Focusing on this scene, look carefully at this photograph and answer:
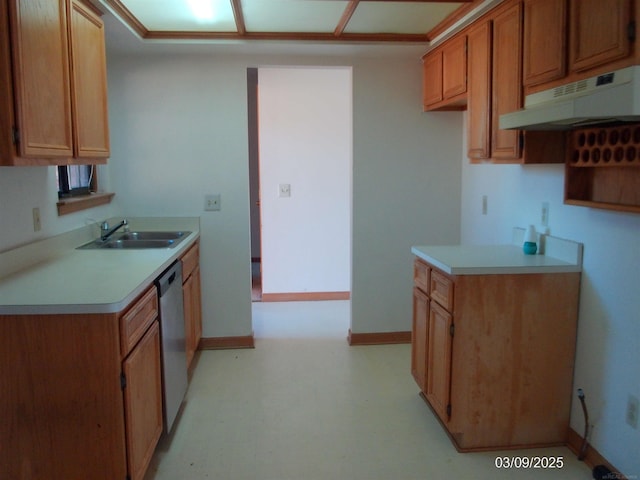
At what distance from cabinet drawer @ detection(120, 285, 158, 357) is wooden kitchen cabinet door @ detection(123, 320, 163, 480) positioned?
4cm

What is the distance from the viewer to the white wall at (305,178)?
4.96 m

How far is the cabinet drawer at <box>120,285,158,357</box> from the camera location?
191cm

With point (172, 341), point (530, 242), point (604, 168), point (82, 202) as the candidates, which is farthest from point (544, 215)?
point (82, 202)

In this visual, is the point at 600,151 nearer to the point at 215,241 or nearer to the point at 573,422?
the point at 573,422

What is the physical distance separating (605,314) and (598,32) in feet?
3.78

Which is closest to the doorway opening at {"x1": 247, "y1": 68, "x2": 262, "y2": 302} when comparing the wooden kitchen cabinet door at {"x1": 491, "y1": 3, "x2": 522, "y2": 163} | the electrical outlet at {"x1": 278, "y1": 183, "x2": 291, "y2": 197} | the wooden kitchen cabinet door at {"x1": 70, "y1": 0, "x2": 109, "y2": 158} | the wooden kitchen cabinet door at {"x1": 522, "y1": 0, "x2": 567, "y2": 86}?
the electrical outlet at {"x1": 278, "y1": 183, "x2": 291, "y2": 197}

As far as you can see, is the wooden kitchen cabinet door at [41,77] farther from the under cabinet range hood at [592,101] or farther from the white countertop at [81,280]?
the under cabinet range hood at [592,101]

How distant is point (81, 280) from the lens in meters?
2.12

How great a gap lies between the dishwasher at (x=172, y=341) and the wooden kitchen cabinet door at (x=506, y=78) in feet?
5.84

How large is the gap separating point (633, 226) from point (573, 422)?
1.01 m

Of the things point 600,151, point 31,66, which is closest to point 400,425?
point 600,151

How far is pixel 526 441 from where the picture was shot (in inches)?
99.6

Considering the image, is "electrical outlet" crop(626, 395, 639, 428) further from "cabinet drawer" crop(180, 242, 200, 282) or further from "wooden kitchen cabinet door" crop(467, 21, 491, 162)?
"cabinet drawer" crop(180, 242, 200, 282)

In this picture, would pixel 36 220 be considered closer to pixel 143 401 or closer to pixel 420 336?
pixel 143 401
